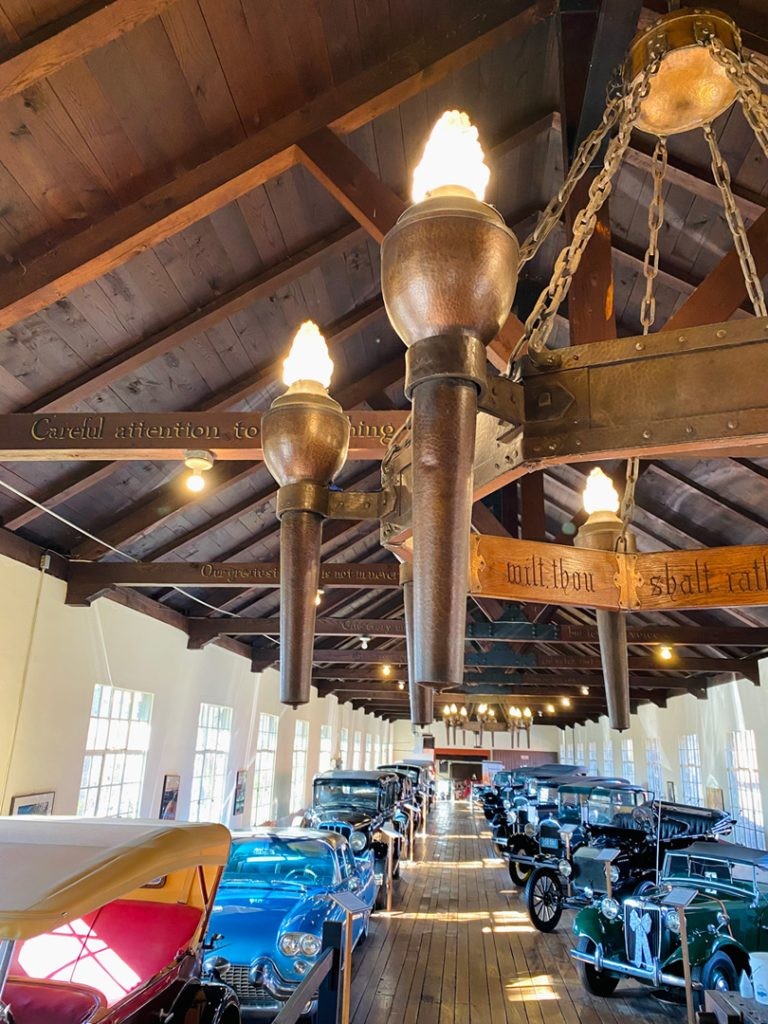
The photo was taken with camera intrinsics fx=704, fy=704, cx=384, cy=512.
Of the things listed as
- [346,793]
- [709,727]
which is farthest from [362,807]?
[709,727]

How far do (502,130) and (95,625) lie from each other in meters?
7.05

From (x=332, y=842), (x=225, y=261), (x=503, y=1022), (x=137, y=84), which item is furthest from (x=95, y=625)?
(x=137, y=84)

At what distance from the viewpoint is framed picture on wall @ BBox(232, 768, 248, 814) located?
A: 13.5 m

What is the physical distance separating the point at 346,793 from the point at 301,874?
6.38 metres

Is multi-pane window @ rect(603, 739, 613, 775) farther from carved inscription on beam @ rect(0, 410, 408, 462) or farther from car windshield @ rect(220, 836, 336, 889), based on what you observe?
carved inscription on beam @ rect(0, 410, 408, 462)

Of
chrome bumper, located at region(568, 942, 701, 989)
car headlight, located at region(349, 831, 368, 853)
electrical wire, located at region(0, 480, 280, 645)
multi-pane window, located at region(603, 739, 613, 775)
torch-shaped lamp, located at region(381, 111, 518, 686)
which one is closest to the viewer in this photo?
torch-shaped lamp, located at region(381, 111, 518, 686)

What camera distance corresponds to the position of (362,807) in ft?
40.5

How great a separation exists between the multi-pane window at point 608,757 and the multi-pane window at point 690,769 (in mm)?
8230

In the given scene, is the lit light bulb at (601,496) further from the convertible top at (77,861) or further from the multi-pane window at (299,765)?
the multi-pane window at (299,765)

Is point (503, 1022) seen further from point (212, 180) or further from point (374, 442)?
point (212, 180)

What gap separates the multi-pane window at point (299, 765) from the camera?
60.0 ft

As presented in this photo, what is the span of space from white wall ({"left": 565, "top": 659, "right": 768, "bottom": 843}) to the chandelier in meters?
10.1

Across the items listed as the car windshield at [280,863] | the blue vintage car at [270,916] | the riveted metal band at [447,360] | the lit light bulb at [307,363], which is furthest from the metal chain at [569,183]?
the car windshield at [280,863]

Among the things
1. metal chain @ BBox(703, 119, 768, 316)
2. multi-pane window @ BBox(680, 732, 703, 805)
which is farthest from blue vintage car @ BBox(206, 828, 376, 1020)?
multi-pane window @ BBox(680, 732, 703, 805)
